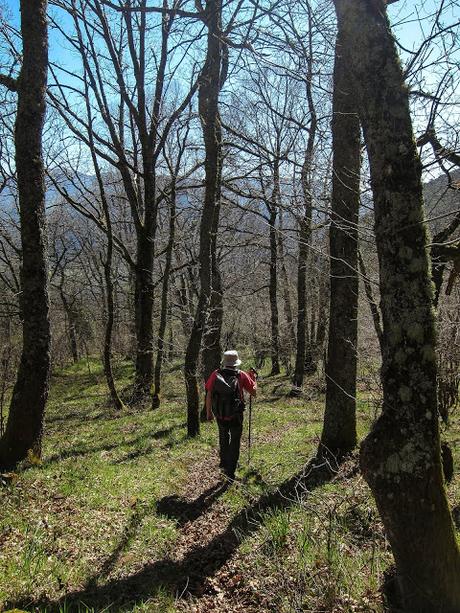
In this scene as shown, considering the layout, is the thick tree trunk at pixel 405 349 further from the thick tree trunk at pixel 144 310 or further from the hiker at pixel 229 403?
the thick tree trunk at pixel 144 310

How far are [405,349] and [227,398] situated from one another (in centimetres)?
457

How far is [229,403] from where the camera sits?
7609 mm

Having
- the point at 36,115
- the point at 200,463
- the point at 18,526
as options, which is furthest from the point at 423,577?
the point at 36,115

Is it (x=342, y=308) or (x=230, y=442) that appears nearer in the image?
(x=230, y=442)

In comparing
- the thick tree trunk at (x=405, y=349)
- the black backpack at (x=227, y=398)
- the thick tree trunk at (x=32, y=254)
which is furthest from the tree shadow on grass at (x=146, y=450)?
the thick tree trunk at (x=405, y=349)

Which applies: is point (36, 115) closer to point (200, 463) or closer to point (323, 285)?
point (200, 463)

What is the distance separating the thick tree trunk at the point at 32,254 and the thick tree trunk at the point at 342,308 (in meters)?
4.78

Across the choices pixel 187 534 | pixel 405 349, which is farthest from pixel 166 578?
pixel 405 349

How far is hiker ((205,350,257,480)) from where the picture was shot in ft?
25.0

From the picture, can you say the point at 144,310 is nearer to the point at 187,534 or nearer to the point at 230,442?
the point at 230,442

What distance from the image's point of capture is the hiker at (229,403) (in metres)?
7.62

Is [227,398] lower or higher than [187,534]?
higher

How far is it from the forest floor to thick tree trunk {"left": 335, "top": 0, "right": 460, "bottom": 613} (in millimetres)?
811

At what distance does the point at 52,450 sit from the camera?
376 inches
